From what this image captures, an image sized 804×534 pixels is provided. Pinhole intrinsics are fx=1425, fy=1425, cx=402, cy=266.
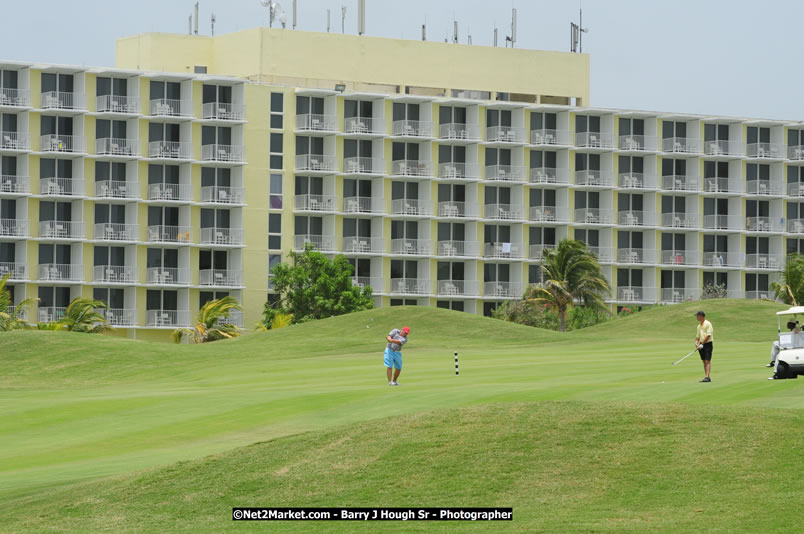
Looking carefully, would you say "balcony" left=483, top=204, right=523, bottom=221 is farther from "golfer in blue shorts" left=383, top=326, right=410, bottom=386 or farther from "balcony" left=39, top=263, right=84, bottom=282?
"golfer in blue shorts" left=383, top=326, right=410, bottom=386

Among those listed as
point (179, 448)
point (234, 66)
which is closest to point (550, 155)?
point (234, 66)

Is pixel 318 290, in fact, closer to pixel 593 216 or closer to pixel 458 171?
pixel 458 171

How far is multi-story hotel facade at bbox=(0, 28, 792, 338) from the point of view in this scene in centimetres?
9525

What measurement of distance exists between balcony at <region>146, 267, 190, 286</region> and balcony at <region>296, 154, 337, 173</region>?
11.5 m

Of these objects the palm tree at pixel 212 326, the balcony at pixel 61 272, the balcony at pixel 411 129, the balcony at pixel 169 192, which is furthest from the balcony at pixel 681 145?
the balcony at pixel 61 272

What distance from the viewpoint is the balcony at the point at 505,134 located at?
106000 millimetres

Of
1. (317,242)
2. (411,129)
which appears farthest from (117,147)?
(411,129)

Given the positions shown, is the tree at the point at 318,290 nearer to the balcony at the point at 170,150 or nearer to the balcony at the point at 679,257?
the balcony at the point at 170,150

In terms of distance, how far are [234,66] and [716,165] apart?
38.6 meters

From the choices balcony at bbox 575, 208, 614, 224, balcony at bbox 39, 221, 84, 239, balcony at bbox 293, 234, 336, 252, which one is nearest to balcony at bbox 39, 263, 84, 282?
balcony at bbox 39, 221, 84, 239

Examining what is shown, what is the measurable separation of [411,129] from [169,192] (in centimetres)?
1856

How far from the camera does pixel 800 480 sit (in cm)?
2003

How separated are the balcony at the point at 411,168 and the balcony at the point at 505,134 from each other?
5.38 m

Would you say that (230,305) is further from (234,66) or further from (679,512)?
(679,512)
